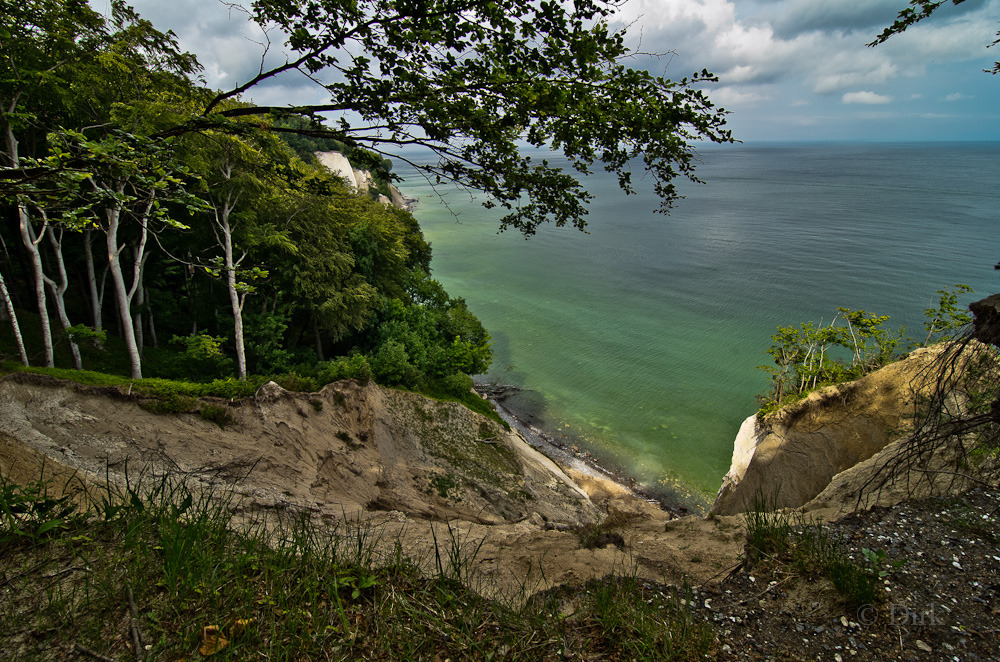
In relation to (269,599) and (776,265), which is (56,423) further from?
(776,265)

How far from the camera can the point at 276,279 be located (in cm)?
1747

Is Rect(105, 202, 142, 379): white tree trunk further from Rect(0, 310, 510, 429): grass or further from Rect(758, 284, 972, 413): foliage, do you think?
Rect(758, 284, 972, 413): foliage

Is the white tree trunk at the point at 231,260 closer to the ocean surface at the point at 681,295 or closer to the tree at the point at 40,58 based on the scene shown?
the tree at the point at 40,58

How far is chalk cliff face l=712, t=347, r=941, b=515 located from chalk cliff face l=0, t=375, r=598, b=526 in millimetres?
5719

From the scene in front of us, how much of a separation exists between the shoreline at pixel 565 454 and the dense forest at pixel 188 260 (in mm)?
4489

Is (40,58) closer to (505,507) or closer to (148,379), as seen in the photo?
(148,379)

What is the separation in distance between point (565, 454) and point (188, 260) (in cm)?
1849

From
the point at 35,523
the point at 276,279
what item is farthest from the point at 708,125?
the point at 276,279

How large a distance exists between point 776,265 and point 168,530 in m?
51.0

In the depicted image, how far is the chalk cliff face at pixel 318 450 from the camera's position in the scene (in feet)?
26.7

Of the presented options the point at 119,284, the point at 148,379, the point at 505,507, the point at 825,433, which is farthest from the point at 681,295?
the point at 148,379

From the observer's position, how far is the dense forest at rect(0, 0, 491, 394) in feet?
33.3

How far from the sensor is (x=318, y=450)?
1170cm

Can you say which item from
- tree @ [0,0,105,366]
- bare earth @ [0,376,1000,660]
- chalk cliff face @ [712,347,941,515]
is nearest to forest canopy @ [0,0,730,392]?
tree @ [0,0,105,366]
